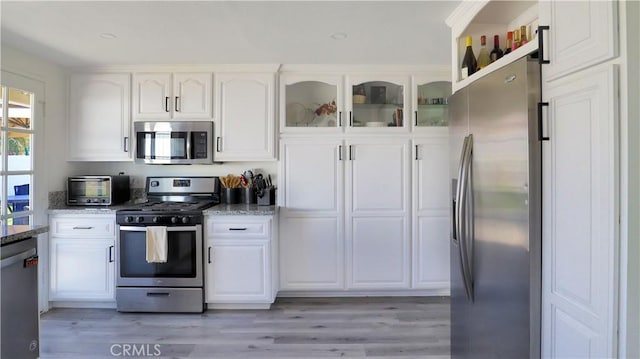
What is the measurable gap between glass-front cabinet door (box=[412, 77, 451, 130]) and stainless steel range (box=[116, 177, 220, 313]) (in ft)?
7.18

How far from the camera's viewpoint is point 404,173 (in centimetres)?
327

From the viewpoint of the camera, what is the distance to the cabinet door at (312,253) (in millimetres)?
3287

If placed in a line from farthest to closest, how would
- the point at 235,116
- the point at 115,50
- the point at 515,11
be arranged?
the point at 235,116 < the point at 115,50 < the point at 515,11

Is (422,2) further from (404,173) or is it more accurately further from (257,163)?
(257,163)

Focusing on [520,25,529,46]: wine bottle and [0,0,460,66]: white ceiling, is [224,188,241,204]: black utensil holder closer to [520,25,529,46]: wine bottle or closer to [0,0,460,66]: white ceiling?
[0,0,460,66]: white ceiling

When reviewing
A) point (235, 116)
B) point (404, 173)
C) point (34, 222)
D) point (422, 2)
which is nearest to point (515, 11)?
point (422, 2)

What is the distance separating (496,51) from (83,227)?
3.45 m

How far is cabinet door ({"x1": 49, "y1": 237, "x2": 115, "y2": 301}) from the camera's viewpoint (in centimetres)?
306

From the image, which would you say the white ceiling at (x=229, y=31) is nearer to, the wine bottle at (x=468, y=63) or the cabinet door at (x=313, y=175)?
the wine bottle at (x=468, y=63)

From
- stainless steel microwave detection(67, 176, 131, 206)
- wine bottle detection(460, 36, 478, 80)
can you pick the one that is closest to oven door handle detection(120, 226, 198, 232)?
stainless steel microwave detection(67, 176, 131, 206)

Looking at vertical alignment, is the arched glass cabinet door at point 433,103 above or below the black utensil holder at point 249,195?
above

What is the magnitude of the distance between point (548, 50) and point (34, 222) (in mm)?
3767

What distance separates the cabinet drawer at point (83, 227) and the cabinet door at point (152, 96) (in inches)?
39.4

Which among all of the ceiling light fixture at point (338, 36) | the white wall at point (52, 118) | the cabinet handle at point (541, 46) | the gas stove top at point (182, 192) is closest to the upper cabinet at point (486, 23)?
the cabinet handle at point (541, 46)
